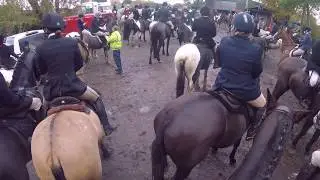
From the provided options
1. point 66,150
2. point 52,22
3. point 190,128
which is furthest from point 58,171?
point 52,22

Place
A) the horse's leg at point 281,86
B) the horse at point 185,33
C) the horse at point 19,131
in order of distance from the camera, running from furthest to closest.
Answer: the horse at point 185,33 → the horse's leg at point 281,86 → the horse at point 19,131

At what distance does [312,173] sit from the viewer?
3975 millimetres

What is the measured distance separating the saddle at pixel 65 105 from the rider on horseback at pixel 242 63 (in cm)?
217

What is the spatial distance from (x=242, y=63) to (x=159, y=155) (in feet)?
6.05

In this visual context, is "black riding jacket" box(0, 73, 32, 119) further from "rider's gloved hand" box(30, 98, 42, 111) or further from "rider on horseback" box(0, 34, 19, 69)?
"rider on horseback" box(0, 34, 19, 69)

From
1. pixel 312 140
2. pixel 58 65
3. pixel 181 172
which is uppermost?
pixel 58 65

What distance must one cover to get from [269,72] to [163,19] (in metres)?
4.91

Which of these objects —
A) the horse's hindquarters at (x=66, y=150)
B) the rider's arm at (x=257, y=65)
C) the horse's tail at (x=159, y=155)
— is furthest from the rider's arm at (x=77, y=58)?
the rider's arm at (x=257, y=65)

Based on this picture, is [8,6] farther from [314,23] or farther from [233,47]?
[314,23]

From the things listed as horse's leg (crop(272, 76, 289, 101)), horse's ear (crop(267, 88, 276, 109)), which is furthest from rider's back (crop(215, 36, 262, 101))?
horse's leg (crop(272, 76, 289, 101))

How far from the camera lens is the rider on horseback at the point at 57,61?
4.82 meters

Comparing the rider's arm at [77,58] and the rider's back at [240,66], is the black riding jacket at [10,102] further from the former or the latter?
the rider's back at [240,66]

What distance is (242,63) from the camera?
496cm

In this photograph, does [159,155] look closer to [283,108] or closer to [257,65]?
[283,108]
